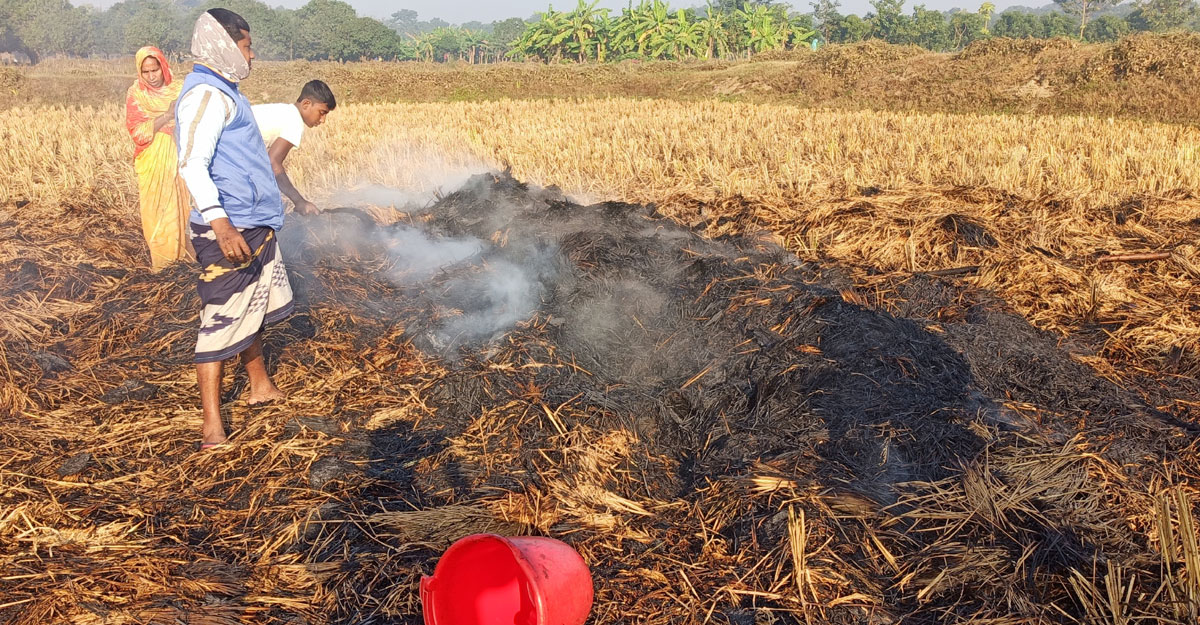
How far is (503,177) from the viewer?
7672 mm

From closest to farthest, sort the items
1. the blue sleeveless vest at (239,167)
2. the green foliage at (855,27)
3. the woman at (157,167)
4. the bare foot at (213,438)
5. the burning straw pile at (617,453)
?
the burning straw pile at (617,453) → the blue sleeveless vest at (239,167) → the bare foot at (213,438) → the woman at (157,167) → the green foliage at (855,27)

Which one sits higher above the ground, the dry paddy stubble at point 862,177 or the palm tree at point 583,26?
the palm tree at point 583,26

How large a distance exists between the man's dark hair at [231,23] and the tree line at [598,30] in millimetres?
41603

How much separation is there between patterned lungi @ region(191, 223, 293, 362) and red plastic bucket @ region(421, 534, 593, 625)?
1.66m

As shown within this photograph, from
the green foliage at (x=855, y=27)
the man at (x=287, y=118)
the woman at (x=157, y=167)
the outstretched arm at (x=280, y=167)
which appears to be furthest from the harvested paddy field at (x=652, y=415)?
the green foliage at (x=855, y=27)

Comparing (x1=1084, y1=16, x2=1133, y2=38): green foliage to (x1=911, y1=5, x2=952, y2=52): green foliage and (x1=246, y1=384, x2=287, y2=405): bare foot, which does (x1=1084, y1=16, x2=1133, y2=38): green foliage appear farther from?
(x1=246, y1=384, x2=287, y2=405): bare foot

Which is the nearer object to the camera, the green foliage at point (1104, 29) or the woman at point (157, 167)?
the woman at point (157, 167)

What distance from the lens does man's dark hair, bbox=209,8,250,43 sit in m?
3.16

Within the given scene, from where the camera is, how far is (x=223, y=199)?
10.5ft

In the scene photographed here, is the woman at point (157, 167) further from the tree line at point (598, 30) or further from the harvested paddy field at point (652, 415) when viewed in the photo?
the tree line at point (598, 30)

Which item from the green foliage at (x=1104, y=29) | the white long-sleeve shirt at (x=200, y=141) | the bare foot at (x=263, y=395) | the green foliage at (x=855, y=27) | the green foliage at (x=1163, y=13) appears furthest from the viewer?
the green foliage at (x=1104, y=29)

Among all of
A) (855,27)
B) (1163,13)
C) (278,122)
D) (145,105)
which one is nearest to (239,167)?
(278,122)

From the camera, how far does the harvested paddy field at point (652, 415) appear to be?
248cm

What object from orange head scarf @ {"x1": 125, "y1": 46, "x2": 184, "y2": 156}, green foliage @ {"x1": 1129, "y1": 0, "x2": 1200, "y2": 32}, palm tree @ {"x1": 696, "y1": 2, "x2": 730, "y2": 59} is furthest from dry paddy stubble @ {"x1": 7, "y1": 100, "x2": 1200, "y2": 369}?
green foliage @ {"x1": 1129, "y1": 0, "x2": 1200, "y2": 32}
